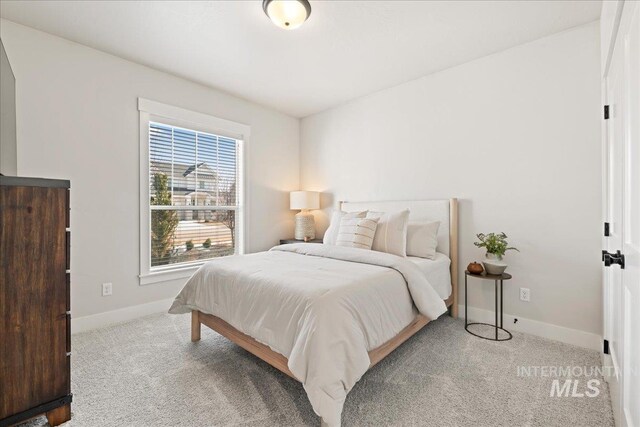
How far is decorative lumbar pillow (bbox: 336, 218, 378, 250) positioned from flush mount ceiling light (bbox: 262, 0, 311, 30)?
5.84 ft

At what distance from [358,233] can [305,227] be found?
4.78 ft

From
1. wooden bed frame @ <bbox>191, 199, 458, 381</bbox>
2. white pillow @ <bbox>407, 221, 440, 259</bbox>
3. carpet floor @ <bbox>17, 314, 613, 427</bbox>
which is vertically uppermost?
white pillow @ <bbox>407, 221, 440, 259</bbox>

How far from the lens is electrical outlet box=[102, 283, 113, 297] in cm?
278

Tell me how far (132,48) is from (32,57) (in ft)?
2.48

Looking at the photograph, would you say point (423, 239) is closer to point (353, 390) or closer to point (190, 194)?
point (353, 390)

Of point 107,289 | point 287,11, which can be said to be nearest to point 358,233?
point 287,11

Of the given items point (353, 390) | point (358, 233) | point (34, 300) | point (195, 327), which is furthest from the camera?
point (358, 233)

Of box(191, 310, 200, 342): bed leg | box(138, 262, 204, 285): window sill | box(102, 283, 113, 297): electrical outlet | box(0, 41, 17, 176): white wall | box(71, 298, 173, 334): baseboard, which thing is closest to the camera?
box(0, 41, 17, 176): white wall

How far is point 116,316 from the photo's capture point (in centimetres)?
285

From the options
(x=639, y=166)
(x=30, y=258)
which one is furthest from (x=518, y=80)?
(x=30, y=258)

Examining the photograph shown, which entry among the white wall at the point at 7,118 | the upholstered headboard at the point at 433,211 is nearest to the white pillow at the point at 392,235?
the upholstered headboard at the point at 433,211

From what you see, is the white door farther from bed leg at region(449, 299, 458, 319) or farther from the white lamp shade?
→ the white lamp shade

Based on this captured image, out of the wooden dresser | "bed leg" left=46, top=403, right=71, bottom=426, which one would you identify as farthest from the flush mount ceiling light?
"bed leg" left=46, top=403, right=71, bottom=426

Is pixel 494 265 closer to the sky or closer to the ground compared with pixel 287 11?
closer to the ground
